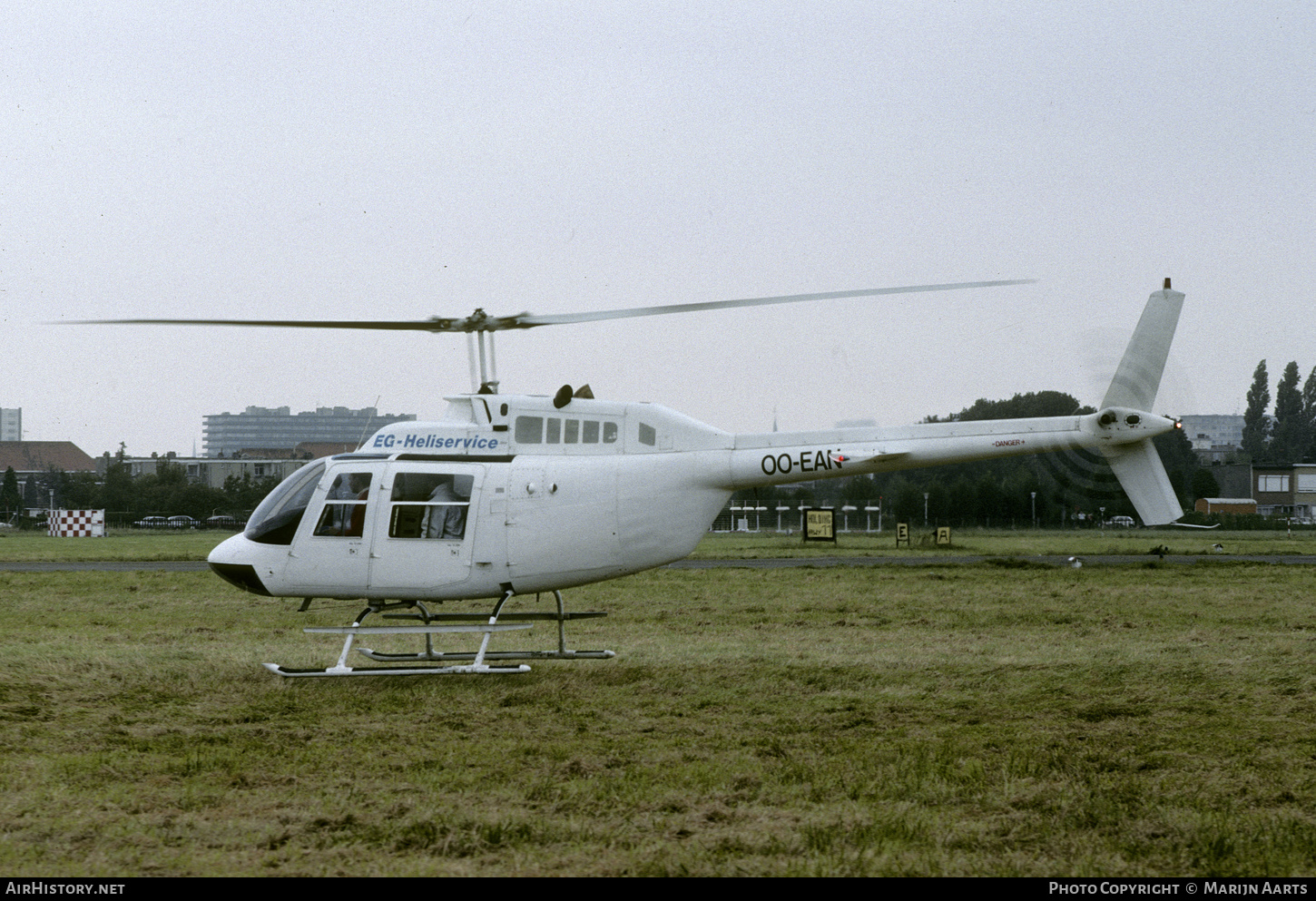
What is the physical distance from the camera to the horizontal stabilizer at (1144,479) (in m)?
11.9

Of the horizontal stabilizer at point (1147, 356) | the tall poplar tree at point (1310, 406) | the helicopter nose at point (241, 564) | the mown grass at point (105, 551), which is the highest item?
the tall poplar tree at point (1310, 406)

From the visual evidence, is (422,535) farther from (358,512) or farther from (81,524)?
(81,524)


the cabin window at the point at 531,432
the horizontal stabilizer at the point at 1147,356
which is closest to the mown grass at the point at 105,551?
the cabin window at the point at 531,432

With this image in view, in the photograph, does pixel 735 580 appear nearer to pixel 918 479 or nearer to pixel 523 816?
pixel 523 816

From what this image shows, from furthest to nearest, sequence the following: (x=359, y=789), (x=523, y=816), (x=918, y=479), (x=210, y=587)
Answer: (x=918, y=479) → (x=210, y=587) → (x=359, y=789) → (x=523, y=816)

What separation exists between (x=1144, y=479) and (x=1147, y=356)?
131cm

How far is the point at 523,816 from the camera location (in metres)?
5.93

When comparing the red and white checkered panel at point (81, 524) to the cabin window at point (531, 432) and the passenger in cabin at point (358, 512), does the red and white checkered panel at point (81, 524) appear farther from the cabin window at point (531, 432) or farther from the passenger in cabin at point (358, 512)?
the cabin window at point (531, 432)

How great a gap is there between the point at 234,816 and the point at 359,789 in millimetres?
759

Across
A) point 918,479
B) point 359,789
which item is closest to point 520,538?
point 359,789

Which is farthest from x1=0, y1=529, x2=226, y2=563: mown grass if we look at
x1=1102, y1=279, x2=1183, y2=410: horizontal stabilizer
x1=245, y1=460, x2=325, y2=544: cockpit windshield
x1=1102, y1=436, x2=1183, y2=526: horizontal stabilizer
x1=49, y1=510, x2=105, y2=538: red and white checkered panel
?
x1=1102, y1=279, x2=1183, y2=410: horizontal stabilizer

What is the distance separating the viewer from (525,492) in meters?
11.0

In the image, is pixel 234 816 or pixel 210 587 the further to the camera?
pixel 210 587

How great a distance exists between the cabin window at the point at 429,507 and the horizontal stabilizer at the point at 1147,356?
6.88 m
